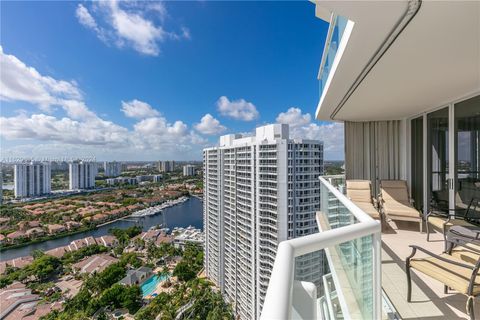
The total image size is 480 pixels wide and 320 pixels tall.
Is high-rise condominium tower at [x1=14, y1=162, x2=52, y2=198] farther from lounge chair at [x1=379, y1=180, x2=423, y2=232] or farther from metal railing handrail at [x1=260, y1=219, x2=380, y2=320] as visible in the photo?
metal railing handrail at [x1=260, y1=219, x2=380, y2=320]

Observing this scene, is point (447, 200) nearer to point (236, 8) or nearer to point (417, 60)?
point (417, 60)

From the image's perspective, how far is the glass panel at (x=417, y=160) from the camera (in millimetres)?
5086

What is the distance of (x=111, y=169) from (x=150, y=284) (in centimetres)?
7149

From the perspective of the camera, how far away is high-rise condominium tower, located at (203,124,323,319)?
1309 cm

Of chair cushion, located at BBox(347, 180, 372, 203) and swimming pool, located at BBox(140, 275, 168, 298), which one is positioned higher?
chair cushion, located at BBox(347, 180, 372, 203)

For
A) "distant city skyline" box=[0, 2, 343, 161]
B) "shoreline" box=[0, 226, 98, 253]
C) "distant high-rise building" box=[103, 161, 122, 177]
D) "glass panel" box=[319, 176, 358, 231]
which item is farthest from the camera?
"distant high-rise building" box=[103, 161, 122, 177]

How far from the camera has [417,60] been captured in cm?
225

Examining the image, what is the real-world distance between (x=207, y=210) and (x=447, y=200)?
17.3 meters

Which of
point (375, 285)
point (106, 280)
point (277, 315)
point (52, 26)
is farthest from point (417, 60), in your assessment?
point (106, 280)

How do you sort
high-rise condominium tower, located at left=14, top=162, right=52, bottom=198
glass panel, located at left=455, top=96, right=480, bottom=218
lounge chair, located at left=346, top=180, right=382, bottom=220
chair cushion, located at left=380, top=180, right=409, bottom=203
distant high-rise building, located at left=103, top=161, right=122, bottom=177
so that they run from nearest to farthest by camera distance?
glass panel, located at left=455, top=96, right=480, bottom=218, lounge chair, located at left=346, top=180, right=382, bottom=220, chair cushion, located at left=380, top=180, right=409, bottom=203, high-rise condominium tower, located at left=14, top=162, right=52, bottom=198, distant high-rise building, located at left=103, top=161, right=122, bottom=177

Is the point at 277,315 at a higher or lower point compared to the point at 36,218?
higher

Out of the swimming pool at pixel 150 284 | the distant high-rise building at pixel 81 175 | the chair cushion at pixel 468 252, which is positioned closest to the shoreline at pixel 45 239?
the swimming pool at pixel 150 284

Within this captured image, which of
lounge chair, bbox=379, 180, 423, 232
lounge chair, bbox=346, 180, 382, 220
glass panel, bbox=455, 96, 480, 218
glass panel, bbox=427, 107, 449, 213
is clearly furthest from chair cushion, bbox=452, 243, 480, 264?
glass panel, bbox=427, 107, 449, 213

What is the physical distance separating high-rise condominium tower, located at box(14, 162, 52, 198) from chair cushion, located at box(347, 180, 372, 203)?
6631 cm
